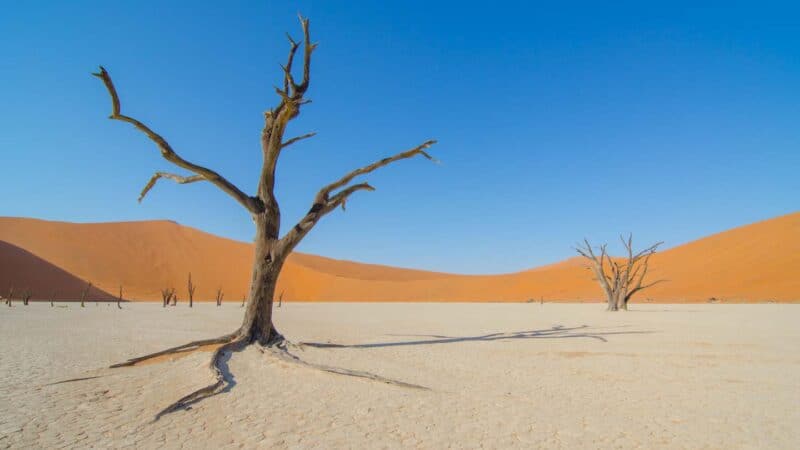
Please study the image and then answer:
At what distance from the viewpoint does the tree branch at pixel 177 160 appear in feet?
20.9

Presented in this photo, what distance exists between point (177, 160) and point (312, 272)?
4764 cm

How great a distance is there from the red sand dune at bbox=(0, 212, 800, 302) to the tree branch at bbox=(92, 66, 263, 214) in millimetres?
31356

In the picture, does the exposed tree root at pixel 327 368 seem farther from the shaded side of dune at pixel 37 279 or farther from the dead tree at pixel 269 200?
the shaded side of dune at pixel 37 279

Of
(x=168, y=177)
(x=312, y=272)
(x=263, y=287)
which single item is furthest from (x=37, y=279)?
(x=263, y=287)

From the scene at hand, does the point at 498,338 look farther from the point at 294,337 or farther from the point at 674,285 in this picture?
the point at 674,285

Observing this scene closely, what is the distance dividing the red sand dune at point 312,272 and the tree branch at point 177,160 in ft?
103

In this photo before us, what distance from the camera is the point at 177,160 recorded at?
7.26 metres

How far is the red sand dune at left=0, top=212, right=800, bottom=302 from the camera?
33.2 metres

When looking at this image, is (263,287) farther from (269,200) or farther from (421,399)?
(421,399)

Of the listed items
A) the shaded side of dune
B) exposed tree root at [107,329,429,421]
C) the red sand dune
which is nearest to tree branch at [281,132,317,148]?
exposed tree root at [107,329,429,421]

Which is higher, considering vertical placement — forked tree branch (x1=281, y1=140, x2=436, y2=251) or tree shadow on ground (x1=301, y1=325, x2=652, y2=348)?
forked tree branch (x1=281, y1=140, x2=436, y2=251)

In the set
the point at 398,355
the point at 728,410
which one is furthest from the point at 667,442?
the point at 398,355

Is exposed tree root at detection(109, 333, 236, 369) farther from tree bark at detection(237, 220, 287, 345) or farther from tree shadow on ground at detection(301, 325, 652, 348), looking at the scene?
tree shadow on ground at detection(301, 325, 652, 348)

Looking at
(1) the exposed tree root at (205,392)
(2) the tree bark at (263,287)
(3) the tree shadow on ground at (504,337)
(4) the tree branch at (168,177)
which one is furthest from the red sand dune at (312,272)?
(1) the exposed tree root at (205,392)
